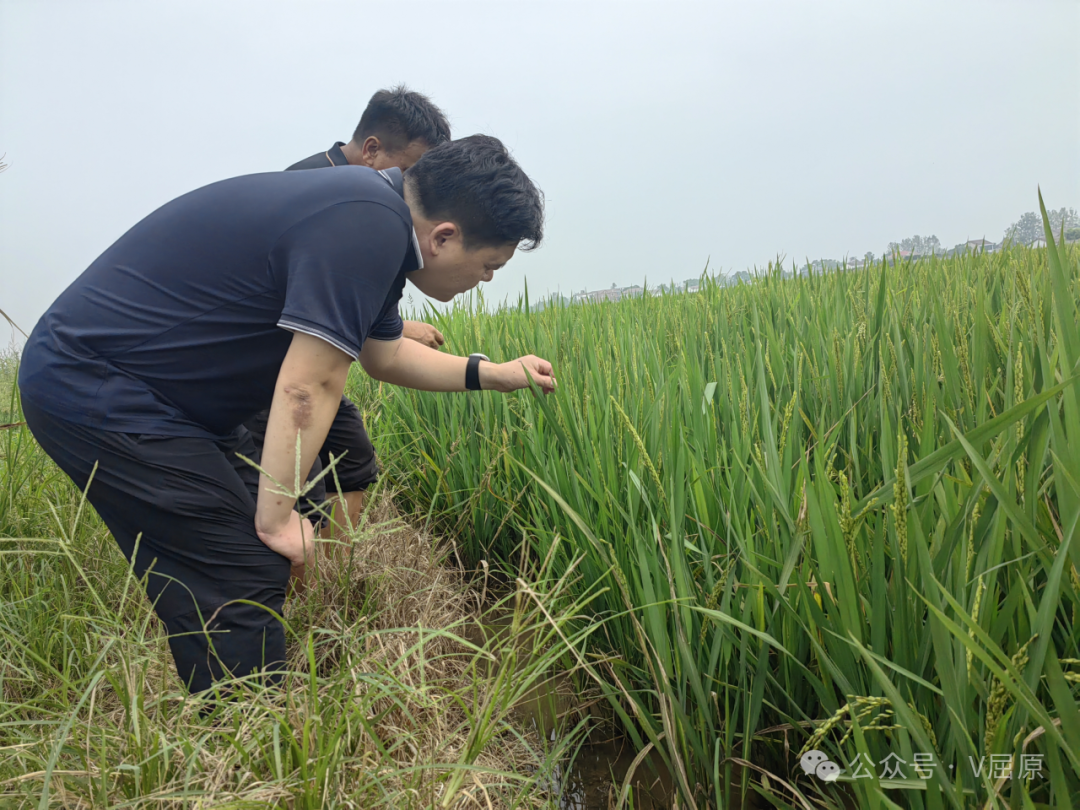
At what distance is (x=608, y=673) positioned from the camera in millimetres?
1509

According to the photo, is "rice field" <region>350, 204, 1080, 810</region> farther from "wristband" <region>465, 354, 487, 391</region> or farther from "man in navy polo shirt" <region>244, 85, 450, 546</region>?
"man in navy polo shirt" <region>244, 85, 450, 546</region>

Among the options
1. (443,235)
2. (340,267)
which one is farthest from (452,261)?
(340,267)

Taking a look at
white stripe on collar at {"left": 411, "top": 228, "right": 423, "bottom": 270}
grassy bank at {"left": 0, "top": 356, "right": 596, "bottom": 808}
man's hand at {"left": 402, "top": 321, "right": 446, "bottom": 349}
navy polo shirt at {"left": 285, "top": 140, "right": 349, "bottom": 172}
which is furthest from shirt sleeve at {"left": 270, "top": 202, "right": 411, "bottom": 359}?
navy polo shirt at {"left": 285, "top": 140, "right": 349, "bottom": 172}

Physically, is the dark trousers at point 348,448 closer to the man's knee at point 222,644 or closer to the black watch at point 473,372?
the black watch at point 473,372

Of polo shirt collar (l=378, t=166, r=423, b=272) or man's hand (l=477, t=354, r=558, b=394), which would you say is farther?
man's hand (l=477, t=354, r=558, b=394)

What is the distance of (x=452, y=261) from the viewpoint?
1603 millimetres

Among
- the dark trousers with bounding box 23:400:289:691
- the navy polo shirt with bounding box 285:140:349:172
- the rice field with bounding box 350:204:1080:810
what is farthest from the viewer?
the navy polo shirt with bounding box 285:140:349:172

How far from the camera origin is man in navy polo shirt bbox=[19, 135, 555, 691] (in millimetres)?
1335

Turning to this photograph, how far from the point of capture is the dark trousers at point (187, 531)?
1395mm

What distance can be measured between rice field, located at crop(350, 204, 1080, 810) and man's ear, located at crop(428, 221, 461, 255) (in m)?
0.46

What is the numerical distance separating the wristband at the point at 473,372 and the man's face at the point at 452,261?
0.27m

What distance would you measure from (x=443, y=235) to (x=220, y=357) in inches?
23.8

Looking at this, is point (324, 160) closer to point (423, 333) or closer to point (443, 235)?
point (423, 333)

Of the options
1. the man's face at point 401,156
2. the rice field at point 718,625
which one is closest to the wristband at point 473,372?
the rice field at point 718,625
